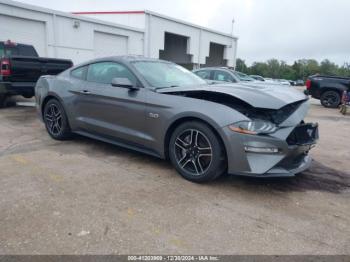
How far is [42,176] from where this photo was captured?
412cm

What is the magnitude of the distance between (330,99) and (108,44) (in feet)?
43.4

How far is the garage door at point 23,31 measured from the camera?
14625 mm

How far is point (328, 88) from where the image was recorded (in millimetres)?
14250

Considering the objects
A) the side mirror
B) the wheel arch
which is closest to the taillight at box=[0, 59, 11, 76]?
the wheel arch

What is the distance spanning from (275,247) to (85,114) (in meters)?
3.60

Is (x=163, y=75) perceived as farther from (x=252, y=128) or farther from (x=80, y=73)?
(x=252, y=128)

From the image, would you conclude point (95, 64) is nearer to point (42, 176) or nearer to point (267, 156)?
point (42, 176)

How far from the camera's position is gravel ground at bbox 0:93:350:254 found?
272 cm

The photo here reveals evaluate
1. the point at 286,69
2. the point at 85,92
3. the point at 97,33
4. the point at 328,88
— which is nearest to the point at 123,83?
the point at 85,92

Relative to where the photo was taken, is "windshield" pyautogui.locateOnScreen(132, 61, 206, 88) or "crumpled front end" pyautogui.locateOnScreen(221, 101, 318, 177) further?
"windshield" pyautogui.locateOnScreen(132, 61, 206, 88)

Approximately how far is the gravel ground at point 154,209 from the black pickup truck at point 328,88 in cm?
1011

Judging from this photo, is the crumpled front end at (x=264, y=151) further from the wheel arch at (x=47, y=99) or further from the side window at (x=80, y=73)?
the wheel arch at (x=47, y=99)

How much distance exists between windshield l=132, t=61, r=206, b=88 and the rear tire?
1088cm

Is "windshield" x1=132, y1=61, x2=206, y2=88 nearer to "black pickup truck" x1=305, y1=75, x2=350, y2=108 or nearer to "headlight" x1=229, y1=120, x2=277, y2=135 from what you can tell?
"headlight" x1=229, y1=120, x2=277, y2=135
